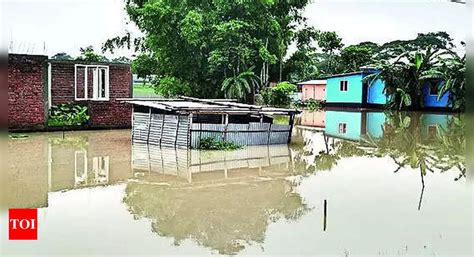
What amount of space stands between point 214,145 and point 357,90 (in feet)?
73.2

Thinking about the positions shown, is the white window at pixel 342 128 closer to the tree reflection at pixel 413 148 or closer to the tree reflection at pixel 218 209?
the tree reflection at pixel 413 148

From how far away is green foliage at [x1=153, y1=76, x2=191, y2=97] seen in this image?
32.0 metres

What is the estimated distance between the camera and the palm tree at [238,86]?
32.5 m

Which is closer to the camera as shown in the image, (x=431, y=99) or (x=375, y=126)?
(x=375, y=126)

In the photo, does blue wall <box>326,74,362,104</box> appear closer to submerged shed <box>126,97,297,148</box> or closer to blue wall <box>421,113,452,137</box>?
blue wall <box>421,113,452,137</box>

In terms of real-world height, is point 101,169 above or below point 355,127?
below

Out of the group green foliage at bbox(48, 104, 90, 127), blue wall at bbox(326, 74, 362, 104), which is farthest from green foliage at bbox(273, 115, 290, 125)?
green foliage at bbox(48, 104, 90, 127)

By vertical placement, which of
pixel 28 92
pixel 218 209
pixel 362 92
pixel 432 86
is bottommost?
pixel 218 209

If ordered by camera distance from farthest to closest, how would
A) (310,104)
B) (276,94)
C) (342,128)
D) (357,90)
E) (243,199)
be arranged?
1. (310,104)
2. (357,90)
3. (276,94)
4. (342,128)
5. (243,199)

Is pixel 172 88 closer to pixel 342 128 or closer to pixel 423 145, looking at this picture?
pixel 342 128

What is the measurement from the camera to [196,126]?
1551cm

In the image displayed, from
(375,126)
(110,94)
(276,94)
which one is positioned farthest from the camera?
(276,94)

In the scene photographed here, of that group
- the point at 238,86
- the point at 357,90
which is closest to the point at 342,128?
the point at 238,86

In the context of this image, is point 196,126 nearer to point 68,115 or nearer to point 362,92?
point 68,115
